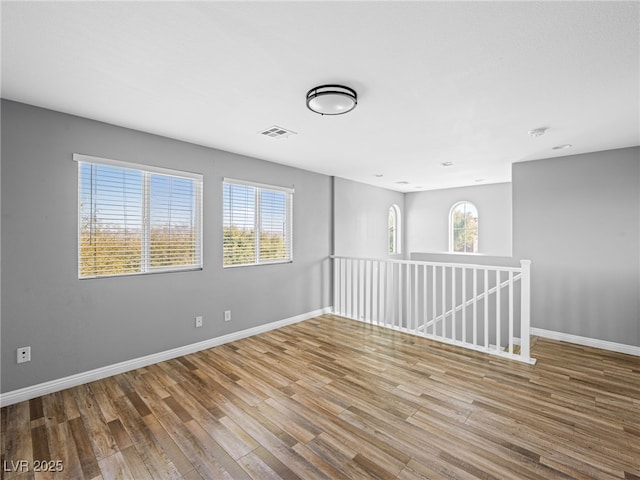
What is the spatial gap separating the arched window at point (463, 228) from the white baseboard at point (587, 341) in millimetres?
2864

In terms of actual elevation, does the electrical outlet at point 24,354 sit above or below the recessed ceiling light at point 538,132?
below

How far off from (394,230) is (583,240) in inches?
156

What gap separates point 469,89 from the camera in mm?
2209

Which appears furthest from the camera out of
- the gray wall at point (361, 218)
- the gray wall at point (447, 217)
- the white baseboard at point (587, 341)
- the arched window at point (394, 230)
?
the arched window at point (394, 230)

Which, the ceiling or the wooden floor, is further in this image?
the wooden floor

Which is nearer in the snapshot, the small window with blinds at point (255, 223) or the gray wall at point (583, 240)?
the gray wall at point (583, 240)

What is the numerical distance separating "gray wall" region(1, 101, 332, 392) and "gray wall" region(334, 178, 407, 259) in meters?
2.02

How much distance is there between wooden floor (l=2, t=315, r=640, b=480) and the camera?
69.6 inches

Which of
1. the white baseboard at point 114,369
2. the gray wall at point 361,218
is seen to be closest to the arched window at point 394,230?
the gray wall at point 361,218

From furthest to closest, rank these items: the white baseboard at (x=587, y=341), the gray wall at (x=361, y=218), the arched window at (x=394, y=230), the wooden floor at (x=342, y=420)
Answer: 1. the arched window at (x=394, y=230)
2. the gray wall at (x=361, y=218)
3. the white baseboard at (x=587, y=341)
4. the wooden floor at (x=342, y=420)

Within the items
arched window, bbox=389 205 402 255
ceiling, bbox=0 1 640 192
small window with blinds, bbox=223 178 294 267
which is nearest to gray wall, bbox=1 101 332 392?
small window with blinds, bbox=223 178 294 267

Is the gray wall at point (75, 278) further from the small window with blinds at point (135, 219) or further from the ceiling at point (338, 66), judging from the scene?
the ceiling at point (338, 66)

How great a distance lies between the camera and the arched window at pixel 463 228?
6875mm

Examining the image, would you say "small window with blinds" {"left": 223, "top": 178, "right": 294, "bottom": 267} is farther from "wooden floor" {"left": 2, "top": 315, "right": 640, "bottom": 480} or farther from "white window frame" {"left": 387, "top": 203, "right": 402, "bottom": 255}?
"white window frame" {"left": 387, "top": 203, "right": 402, "bottom": 255}
